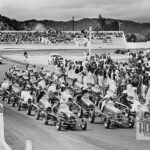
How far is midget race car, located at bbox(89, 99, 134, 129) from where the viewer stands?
18.8 meters

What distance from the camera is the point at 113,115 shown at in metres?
19.0

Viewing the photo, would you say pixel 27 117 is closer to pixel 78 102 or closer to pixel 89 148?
pixel 78 102

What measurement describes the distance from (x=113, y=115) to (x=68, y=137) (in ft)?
8.83

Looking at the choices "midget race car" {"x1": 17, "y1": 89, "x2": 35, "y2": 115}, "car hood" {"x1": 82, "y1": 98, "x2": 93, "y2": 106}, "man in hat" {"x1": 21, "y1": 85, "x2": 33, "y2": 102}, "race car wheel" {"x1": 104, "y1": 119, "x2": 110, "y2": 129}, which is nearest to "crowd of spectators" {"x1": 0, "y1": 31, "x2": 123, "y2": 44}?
"man in hat" {"x1": 21, "y1": 85, "x2": 33, "y2": 102}

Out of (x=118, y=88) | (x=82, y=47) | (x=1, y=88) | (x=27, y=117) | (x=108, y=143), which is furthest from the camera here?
(x=82, y=47)

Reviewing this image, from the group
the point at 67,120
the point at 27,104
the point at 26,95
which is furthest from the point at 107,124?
the point at 26,95

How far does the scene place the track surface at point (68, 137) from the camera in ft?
51.3

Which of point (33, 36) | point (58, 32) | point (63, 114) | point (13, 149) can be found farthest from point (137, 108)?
point (58, 32)

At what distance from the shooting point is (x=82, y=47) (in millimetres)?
82875

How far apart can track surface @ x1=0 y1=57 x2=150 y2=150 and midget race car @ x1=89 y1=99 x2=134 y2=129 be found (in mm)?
305

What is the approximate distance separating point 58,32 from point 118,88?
71389 millimetres

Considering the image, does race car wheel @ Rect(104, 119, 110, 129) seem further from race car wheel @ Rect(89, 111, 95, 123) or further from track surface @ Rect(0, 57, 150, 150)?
race car wheel @ Rect(89, 111, 95, 123)

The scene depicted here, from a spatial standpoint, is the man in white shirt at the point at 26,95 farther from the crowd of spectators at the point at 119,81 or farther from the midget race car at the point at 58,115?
the crowd of spectators at the point at 119,81

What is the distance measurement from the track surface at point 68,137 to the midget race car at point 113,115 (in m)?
0.31
